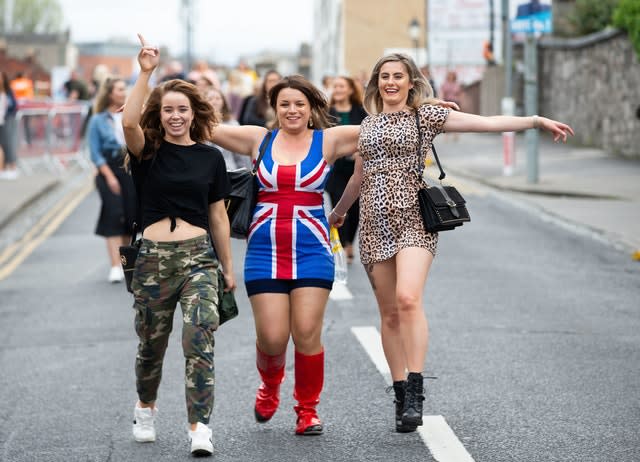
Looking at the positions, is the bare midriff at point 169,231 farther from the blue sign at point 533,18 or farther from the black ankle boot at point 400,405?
the blue sign at point 533,18

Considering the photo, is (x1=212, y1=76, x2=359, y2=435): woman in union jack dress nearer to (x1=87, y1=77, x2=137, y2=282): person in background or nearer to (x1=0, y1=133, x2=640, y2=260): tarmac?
(x1=87, y1=77, x2=137, y2=282): person in background

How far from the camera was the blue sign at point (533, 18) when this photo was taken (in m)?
21.9

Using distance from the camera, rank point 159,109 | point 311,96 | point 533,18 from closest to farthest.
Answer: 1. point 159,109
2. point 311,96
3. point 533,18

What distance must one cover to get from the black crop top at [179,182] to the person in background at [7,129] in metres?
17.1

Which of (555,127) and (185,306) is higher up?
(555,127)

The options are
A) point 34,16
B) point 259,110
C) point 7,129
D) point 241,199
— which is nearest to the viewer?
point 241,199

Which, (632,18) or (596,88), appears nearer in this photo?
(632,18)

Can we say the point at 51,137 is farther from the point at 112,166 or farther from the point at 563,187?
the point at 112,166

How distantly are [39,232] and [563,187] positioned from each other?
8482mm

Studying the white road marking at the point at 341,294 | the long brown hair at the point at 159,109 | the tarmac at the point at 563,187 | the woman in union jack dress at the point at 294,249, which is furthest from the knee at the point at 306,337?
the tarmac at the point at 563,187

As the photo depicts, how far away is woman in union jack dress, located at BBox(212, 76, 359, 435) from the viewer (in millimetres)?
6039

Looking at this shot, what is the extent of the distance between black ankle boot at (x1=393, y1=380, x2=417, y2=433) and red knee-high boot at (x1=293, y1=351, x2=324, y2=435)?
370mm

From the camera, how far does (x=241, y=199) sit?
6.10 meters

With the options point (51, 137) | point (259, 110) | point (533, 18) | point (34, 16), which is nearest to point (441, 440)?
point (259, 110)
